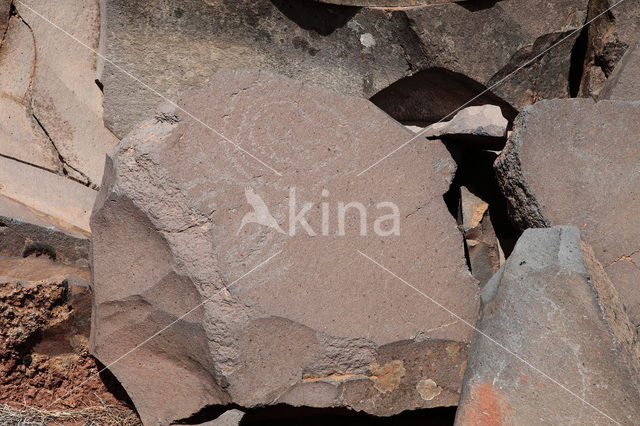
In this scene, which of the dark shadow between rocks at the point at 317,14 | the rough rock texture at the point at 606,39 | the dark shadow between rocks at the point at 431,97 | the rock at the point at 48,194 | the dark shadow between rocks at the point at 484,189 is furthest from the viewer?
the dark shadow between rocks at the point at 431,97

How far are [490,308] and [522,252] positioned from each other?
7.0 inches

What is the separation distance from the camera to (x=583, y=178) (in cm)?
227

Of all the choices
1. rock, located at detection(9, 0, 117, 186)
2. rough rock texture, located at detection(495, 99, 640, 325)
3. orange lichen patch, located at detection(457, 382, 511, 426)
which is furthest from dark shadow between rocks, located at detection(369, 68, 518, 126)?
orange lichen patch, located at detection(457, 382, 511, 426)

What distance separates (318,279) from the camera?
2094 millimetres

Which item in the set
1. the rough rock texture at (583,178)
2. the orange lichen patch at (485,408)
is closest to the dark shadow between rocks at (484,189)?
the rough rock texture at (583,178)

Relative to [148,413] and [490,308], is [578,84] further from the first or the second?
[148,413]

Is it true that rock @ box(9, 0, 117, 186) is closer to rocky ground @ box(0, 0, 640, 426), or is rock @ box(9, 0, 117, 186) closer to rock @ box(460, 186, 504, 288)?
rocky ground @ box(0, 0, 640, 426)

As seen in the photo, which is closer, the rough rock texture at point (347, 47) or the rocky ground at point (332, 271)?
the rocky ground at point (332, 271)

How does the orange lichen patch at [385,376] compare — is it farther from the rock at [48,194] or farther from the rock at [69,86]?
the rock at [69,86]

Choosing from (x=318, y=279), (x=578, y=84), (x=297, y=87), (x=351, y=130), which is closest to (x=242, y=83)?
(x=297, y=87)

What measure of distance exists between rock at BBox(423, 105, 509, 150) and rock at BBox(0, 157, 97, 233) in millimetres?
1312

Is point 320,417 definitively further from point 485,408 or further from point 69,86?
point 69,86

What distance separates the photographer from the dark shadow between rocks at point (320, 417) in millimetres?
2102

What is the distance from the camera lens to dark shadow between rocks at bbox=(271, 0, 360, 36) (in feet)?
9.80
